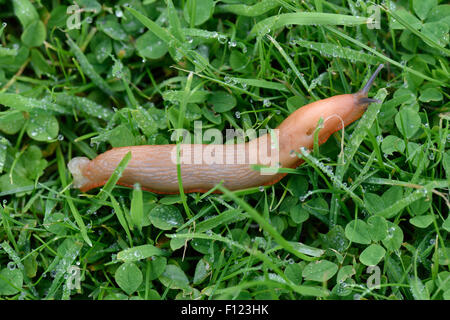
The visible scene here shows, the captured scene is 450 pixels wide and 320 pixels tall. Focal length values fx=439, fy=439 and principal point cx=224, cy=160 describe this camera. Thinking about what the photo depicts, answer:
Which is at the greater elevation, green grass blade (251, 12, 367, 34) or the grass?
green grass blade (251, 12, 367, 34)

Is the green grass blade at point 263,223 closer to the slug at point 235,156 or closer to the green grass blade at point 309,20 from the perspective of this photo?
the slug at point 235,156

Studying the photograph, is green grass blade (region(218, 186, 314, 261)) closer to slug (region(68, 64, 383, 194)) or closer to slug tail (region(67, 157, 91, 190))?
slug (region(68, 64, 383, 194))

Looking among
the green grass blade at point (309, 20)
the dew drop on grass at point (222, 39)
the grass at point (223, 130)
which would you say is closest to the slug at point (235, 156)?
the grass at point (223, 130)

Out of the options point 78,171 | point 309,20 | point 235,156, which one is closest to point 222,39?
point 309,20

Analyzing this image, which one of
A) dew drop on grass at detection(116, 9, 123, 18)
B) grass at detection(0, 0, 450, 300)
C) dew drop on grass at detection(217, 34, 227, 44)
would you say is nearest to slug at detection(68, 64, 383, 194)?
grass at detection(0, 0, 450, 300)

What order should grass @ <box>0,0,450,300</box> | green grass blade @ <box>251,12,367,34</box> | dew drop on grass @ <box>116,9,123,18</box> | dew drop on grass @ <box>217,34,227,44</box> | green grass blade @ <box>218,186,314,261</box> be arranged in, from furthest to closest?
dew drop on grass @ <box>116,9,123,18</box>, dew drop on grass @ <box>217,34,227,44</box>, green grass blade @ <box>251,12,367,34</box>, grass @ <box>0,0,450,300</box>, green grass blade @ <box>218,186,314,261</box>

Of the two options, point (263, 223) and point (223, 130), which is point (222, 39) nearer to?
point (223, 130)
